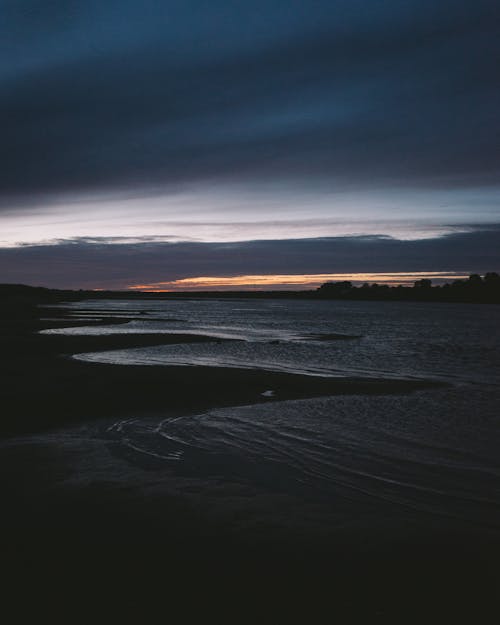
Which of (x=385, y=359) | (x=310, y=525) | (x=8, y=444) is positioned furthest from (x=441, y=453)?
(x=385, y=359)

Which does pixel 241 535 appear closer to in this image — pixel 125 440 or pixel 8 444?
pixel 125 440

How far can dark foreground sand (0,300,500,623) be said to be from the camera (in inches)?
212

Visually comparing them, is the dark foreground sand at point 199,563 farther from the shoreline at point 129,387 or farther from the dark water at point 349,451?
the shoreline at point 129,387

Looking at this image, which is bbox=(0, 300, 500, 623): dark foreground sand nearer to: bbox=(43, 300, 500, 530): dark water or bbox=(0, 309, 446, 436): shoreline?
bbox=(43, 300, 500, 530): dark water

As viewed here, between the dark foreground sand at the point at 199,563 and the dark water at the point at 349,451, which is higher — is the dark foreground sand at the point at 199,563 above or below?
above

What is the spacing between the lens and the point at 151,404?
15711 mm

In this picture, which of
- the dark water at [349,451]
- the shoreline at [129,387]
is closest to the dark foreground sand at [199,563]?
the dark water at [349,451]

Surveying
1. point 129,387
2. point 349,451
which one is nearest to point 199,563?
point 349,451

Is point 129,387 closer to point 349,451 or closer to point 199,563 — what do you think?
point 349,451

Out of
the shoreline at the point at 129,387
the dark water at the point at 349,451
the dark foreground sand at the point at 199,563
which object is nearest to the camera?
the dark foreground sand at the point at 199,563

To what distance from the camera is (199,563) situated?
630 cm

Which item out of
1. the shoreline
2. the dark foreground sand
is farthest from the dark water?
the shoreline

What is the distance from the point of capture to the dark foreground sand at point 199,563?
5379mm

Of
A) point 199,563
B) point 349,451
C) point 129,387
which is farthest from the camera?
point 129,387
